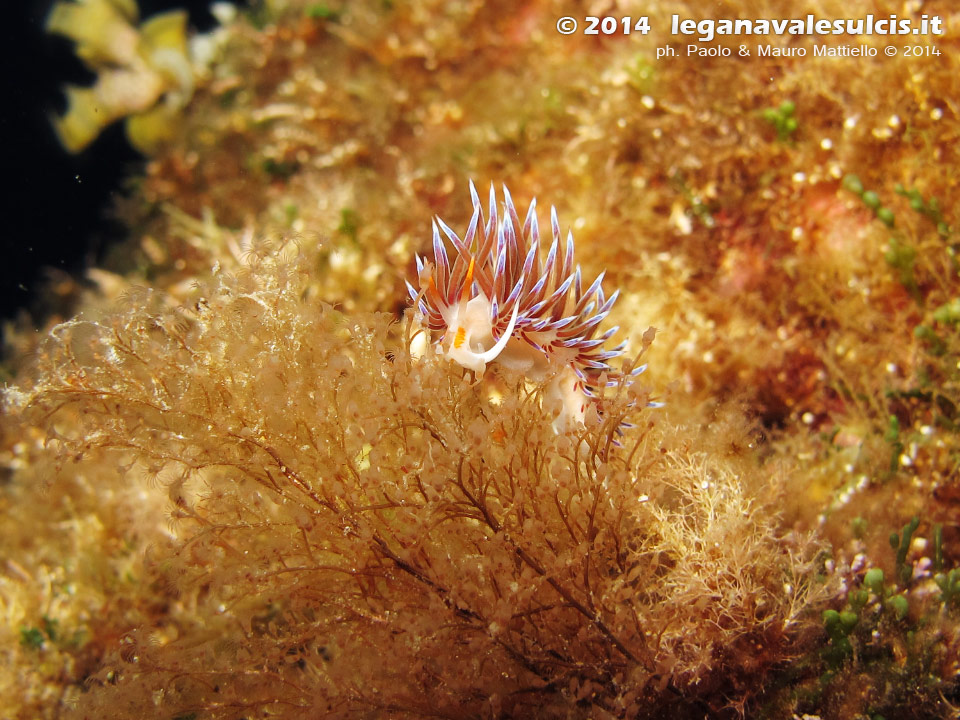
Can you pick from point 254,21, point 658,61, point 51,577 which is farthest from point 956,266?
point 254,21

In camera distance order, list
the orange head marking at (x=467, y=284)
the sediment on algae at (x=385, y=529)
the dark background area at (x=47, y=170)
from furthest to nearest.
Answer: the dark background area at (x=47, y=170) < the orange head marking at (x=467, y=284) < the sediment on algae at (x=385, y=529)

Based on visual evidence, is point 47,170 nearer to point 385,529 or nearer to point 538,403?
point 385,529

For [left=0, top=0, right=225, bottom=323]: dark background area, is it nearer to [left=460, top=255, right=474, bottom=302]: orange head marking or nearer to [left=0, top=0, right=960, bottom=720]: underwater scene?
[left=0, top=0, right=960, bottom=720]: underwater scene

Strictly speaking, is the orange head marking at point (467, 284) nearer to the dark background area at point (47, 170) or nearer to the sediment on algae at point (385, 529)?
the sediment on algae at point (385, 529)

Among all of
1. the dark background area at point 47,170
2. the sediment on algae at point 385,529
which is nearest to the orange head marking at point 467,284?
the sediment on algae at point 385,529

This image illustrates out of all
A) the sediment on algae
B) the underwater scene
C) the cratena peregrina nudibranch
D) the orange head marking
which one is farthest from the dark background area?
the orange head marking

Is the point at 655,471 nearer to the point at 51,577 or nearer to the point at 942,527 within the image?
the point at 942,527
